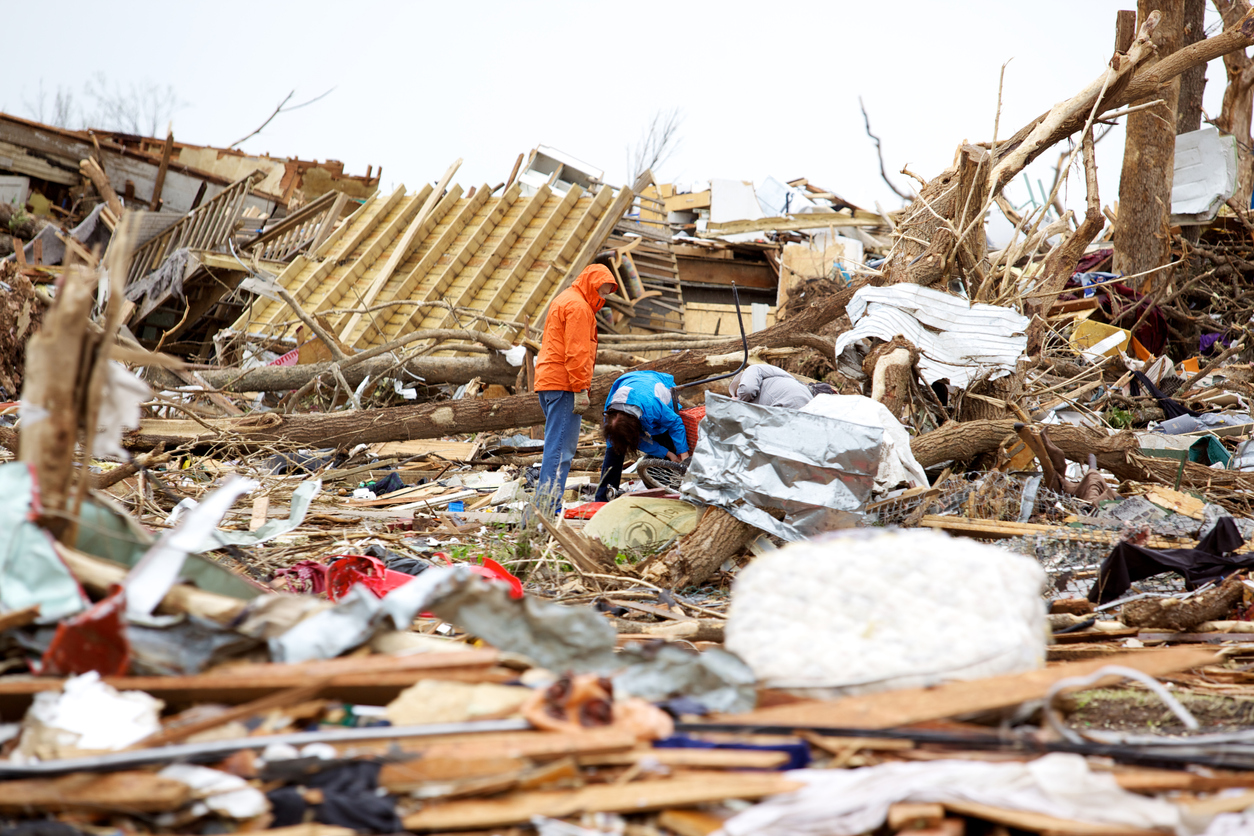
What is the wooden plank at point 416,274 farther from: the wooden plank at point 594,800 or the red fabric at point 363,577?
the wooden plank at point 594,800

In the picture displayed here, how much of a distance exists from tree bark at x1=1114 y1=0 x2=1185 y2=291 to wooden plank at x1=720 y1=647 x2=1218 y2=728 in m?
12.0

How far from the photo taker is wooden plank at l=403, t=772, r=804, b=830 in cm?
195

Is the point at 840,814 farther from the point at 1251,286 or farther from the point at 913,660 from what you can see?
the point at 1251,286

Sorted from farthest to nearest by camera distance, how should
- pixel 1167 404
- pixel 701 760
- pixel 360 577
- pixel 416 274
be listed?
pixel 416 274 < pixel 1167 404 < pixel 360 577 < pixel 701 760

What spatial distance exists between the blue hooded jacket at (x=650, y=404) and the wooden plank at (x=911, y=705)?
3.94 m

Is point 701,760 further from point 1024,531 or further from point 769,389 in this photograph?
point 769,389

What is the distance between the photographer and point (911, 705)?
90.7 inches

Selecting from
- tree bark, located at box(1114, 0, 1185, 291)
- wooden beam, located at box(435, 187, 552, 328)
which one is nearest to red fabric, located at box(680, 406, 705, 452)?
wooden beam, located at box(435, 187, 552, 328)

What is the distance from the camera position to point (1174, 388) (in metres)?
9.91

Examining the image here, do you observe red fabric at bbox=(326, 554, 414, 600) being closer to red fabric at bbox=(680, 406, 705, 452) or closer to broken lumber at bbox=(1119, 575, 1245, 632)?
red fabric at bbox=(680, 406, 705, 452)

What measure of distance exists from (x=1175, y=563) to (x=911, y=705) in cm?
255

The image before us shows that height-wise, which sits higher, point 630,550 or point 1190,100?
point 1190,100

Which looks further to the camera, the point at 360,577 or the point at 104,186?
the point at 104,186

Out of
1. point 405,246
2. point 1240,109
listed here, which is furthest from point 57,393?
point 1240,109
